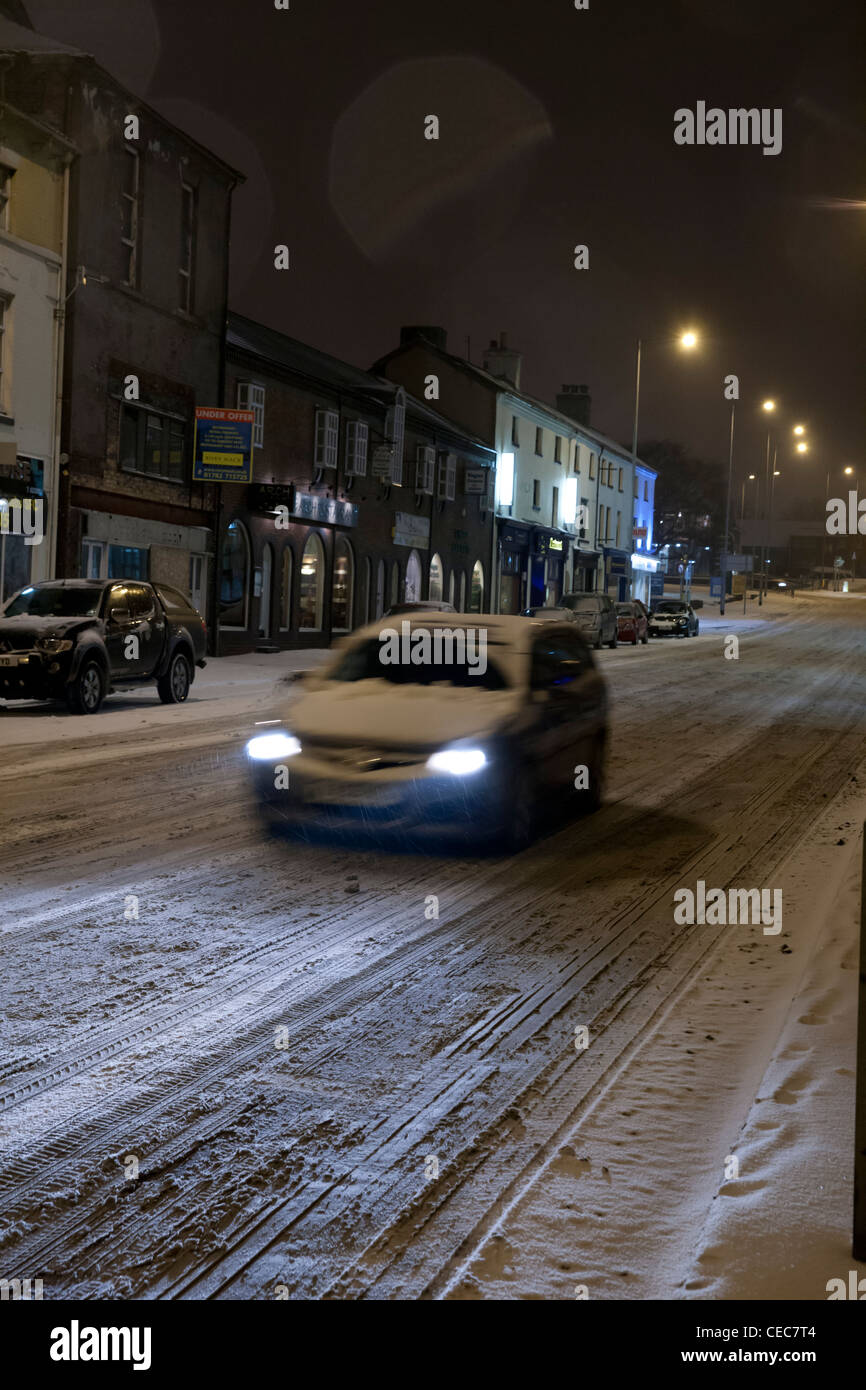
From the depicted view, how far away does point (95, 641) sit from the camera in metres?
16.8

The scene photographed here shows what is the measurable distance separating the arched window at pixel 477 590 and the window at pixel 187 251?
22.5 metres

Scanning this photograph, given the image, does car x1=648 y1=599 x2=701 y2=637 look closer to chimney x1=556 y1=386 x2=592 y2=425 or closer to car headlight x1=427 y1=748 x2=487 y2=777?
chimney x1=556 y1=386 x2=592 y2=425

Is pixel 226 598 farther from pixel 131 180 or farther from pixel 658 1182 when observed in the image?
pixel 658 1182

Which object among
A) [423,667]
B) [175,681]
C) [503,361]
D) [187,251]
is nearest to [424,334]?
[503,361]

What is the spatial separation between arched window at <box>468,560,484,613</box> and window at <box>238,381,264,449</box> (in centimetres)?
1901

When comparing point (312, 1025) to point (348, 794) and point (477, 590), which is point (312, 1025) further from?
→ point (477, 590)

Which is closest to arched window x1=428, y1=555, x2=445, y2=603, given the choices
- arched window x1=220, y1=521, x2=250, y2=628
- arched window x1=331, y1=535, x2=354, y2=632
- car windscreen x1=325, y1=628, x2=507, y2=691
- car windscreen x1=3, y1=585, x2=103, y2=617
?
arched window x1=331, y1=535, x2=354, y2=632

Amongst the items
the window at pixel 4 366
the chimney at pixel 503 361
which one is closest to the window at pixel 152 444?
the window at pixel 4 366

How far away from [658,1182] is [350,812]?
456 cm

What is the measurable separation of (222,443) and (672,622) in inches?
Answer: 1054

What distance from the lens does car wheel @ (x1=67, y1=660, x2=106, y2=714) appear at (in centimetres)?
1652

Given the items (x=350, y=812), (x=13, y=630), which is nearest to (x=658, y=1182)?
(x=350, y=812)

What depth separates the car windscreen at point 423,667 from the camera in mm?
9227
